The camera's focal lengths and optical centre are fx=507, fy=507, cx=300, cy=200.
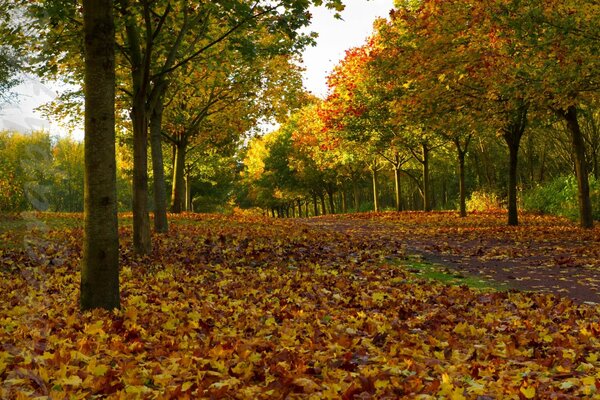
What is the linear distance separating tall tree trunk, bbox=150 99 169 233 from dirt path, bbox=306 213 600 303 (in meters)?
6.57

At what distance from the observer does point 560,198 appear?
26969 millimetres

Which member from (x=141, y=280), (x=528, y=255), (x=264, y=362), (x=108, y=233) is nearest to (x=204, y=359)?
(x=264, y=362)

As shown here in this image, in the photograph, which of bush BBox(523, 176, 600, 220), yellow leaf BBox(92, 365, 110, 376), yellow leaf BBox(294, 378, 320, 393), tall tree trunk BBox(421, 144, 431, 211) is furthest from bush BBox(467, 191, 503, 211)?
yellow leaf BBox(92, 365, 110, 376)

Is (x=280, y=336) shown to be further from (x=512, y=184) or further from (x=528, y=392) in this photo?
(x=512, y=184)

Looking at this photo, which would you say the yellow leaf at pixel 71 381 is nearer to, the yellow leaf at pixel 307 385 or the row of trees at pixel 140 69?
→ the yellow leaf at pixel 307 385

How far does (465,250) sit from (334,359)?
1036 cm

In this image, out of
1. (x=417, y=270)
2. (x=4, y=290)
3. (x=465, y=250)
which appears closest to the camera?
(x=4, y=290)

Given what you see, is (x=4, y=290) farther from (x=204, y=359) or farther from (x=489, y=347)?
(x=489, y=347)

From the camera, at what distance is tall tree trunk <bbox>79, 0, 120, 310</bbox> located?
5.89 metres

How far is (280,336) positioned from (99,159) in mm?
2963

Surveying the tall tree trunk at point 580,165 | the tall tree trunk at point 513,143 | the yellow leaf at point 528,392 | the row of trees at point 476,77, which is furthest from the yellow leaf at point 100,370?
the tall tree trunk at point 513,143

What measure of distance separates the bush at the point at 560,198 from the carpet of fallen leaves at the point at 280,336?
57.1 feet

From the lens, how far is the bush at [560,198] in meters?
23.6

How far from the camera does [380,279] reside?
9.94 meters
